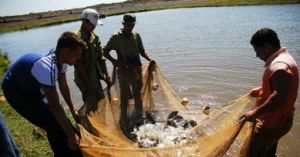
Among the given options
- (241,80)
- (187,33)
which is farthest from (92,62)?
(187,33)

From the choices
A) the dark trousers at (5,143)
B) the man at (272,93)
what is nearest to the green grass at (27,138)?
the dark trousers at (5,143)

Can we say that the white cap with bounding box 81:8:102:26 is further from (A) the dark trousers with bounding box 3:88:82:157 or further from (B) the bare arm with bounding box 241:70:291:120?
(B) the bare arm with bounding box 241:70:291:120

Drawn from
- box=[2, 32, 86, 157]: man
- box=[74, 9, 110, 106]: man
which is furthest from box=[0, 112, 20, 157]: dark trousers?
box=[74, 9, 110, 106]: man

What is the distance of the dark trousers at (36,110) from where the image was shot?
3.68 metres

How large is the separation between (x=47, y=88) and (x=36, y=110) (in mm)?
562

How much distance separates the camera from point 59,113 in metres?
3.39

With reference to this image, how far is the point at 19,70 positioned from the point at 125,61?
9.23 feet

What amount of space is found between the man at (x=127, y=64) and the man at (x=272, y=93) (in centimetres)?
277

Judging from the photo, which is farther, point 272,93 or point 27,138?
point 27,138

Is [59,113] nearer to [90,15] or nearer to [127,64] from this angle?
[90,15]

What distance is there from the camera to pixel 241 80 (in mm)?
9453

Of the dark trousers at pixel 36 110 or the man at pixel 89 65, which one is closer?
the dark trousers at pixel 36 110

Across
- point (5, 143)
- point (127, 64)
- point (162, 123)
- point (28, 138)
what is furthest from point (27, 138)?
point (5, 143)

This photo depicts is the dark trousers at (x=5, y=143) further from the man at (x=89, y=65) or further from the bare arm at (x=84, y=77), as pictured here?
the bare arm at (x=84, y=77)
